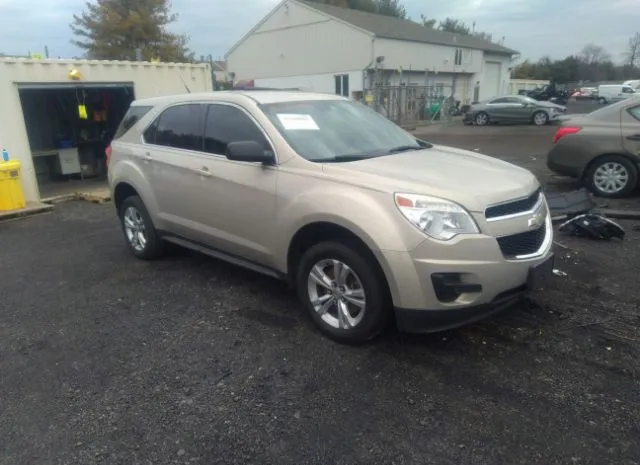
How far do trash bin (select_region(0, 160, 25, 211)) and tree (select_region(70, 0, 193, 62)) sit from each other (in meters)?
30.1

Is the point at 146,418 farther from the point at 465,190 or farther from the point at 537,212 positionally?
the point at 537,212

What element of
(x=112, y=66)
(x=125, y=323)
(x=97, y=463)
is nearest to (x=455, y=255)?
(x=97, y=463)

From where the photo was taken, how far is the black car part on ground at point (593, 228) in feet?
18.6

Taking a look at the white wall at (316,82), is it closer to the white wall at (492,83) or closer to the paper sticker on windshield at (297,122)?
the white wall at (492,83)

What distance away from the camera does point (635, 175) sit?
734 centimetres

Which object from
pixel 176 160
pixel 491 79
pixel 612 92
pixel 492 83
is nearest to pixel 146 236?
pixel 176 160

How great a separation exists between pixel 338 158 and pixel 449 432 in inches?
80.9

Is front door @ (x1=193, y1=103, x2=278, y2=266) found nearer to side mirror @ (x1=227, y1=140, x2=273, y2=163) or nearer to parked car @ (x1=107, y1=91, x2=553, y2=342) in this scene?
parked car @ (x1=107, y1=91, x2=553, y2=342)

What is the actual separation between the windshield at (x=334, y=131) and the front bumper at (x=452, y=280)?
3.67 ft

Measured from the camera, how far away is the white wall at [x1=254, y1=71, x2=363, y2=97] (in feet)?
102

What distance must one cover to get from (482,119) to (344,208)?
25.2 m

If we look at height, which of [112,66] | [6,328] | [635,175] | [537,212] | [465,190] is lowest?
A: [6,328]

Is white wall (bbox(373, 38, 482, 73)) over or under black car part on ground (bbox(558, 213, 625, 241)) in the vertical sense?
over

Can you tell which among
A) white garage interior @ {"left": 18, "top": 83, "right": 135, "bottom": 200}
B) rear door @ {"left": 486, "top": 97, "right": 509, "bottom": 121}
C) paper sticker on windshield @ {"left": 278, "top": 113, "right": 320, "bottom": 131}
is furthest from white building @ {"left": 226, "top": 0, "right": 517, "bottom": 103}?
paper sticker on windshield @ {"left": 278, "top": 113, "right": 320, "bottom": 131}
